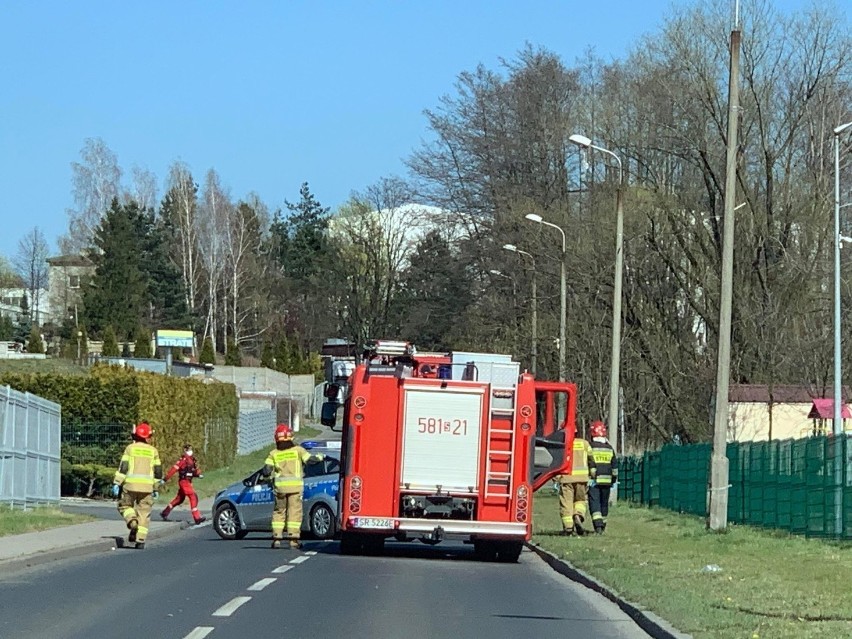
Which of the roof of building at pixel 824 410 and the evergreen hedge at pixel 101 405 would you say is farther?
the roof of building at pixel 824 410

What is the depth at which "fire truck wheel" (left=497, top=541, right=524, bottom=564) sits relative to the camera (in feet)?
69.3

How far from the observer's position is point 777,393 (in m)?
45.8

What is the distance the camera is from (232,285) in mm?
102625

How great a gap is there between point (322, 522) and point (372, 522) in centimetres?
515

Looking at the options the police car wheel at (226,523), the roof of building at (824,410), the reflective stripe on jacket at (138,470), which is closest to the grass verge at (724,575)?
the police car wheel at (226,523)

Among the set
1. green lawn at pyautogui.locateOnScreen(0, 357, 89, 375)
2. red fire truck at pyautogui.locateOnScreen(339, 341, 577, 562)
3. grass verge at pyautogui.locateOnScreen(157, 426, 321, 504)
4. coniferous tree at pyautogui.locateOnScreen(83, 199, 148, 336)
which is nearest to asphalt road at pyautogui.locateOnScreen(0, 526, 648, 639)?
red fire truck at pyautogui.locateOnScreen(339, 341, 577, 562)

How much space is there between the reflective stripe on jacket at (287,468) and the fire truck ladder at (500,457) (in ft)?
8.97

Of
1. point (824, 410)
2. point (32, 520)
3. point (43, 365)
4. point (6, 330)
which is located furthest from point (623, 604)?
point (6, 330)

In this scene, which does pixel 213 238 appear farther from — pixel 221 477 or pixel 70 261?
pixel 221 477

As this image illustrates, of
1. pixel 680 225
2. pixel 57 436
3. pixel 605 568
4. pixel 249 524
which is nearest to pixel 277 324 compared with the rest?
pixel 680 225

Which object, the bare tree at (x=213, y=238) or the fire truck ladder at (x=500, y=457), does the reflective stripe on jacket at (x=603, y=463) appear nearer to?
the fire truck ladder at (x=500, y=457)

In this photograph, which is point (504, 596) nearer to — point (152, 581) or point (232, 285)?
point (152, 581)

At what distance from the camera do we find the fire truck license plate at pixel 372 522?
2022cm

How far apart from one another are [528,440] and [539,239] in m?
31.1
